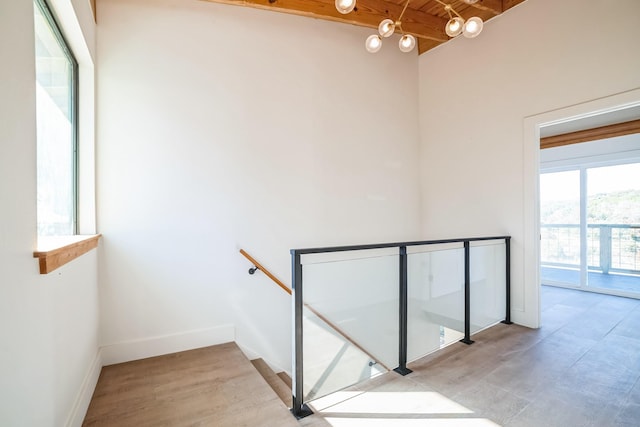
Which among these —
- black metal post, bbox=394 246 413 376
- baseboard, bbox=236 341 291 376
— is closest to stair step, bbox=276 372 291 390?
baseboard, bbox=236 341 291 376

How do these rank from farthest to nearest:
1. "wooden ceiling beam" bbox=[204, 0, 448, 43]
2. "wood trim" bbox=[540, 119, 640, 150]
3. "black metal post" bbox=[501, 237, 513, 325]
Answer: "wood trim" bbox=[540, 119, 640, 150]
"black metal post" bbox=[501, 237, 513, 325]
"wooden ceiling beam" bbox=[204, 0, 448, 43]

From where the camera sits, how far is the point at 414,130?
14.9ft

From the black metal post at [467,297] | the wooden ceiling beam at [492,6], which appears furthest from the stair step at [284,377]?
the wooden ceiling beam at [492,6]

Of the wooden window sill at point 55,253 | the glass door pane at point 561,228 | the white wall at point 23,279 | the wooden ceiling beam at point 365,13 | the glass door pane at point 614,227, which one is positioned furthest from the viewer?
the glass door pane at point 561,228

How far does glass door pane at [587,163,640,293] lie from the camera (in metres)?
4.71

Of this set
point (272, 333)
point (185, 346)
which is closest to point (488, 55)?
point (272, 333)

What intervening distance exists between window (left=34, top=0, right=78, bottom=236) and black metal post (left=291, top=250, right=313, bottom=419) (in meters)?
1.46

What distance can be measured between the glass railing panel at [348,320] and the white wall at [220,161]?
4.14ft

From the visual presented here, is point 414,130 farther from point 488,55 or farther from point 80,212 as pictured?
point 80,212

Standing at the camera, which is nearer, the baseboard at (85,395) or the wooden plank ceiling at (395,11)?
the baseboard at (85,395)

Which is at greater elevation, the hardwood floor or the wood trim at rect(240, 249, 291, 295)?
the wood trim at rect(240, 249, 291, 295)

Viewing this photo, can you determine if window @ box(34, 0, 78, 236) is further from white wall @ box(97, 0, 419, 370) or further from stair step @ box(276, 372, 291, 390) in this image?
stair step @ box(276, 372, 291, 390)

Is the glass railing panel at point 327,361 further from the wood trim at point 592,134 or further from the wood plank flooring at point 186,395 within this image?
the wood trim at point 592,134

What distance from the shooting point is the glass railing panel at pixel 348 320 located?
6.88 feet
